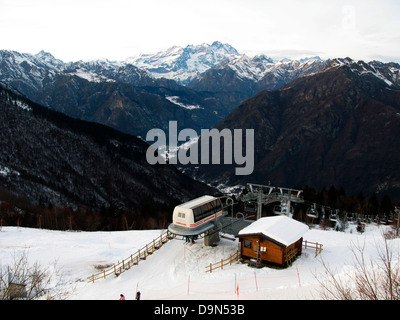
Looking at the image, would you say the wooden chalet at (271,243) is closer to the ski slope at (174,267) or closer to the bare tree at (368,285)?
the ski slope at (174,267)

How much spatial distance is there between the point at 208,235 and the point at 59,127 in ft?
583

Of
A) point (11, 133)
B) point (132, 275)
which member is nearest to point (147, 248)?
point (132, 275)

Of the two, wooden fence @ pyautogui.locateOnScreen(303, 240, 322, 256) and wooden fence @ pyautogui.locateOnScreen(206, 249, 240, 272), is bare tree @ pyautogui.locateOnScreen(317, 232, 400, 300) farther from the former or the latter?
wooden fence @ pyautogui.locateOnScreen(206, 249, 240, 272)

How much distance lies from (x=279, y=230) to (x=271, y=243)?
5.96 ft

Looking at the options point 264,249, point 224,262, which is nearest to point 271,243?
point 264,249

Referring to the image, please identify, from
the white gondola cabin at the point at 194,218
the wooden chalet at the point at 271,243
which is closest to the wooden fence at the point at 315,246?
the wooden chalet at the point at 271,243

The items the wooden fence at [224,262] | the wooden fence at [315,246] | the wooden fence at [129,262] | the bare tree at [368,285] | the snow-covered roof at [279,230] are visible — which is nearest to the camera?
the bare tree at [368,285]

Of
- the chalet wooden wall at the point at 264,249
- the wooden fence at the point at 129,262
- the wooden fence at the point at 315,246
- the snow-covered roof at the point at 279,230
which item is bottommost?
the wooden fence at the point at 129,262

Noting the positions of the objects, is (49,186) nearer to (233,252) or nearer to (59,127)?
(59,127)

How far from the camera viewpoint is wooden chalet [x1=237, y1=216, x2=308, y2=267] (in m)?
33.1

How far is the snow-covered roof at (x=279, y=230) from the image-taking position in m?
33.3

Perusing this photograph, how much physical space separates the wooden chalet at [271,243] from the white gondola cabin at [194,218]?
5.07m

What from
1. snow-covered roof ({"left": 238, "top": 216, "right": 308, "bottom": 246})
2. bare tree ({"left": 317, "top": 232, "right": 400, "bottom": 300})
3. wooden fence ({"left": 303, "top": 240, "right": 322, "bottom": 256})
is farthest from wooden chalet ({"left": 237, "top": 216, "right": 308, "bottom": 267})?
bare tree ({"left": 317, "top": 232, "right": 400, "bottom": 300})

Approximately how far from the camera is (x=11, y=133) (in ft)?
551
